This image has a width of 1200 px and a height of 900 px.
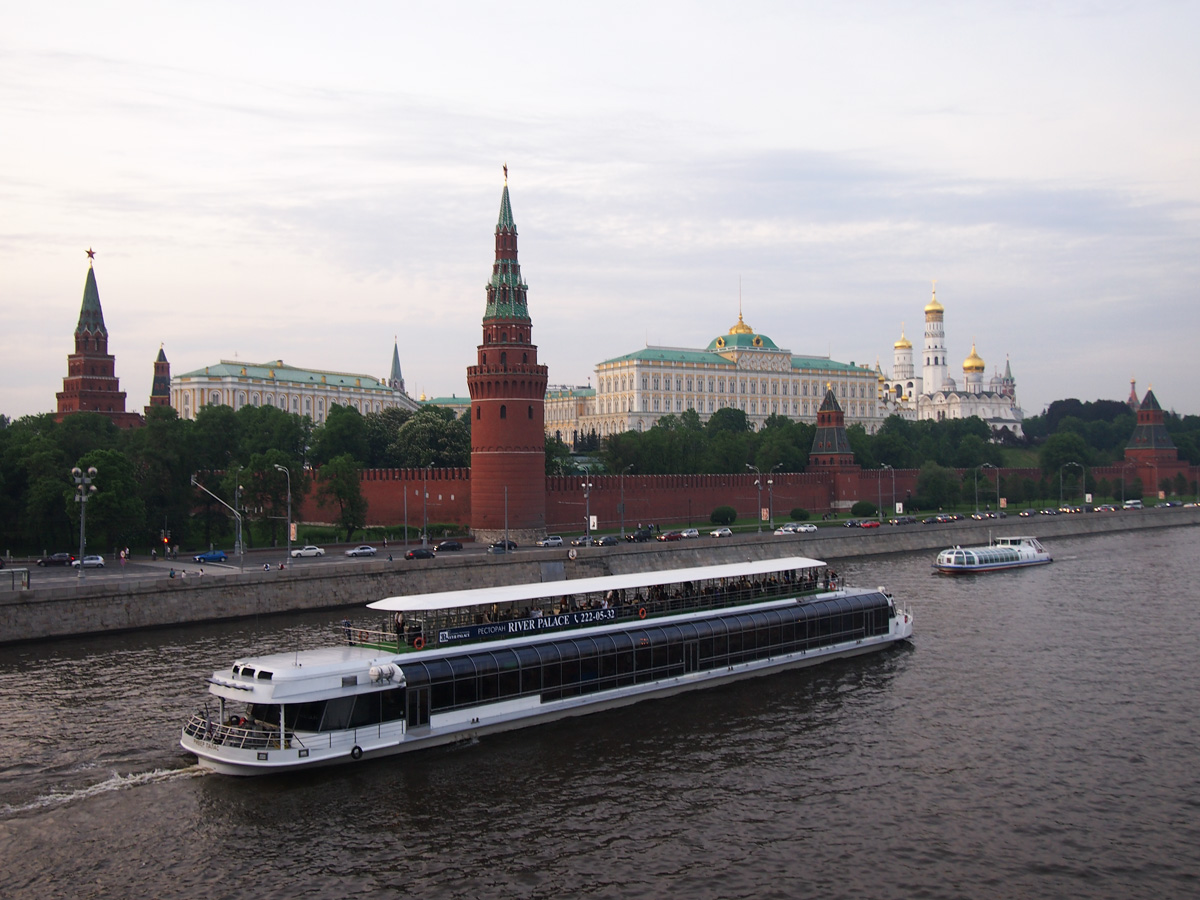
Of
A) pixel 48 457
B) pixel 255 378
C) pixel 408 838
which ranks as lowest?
pixel 408 838

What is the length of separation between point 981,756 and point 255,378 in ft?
464

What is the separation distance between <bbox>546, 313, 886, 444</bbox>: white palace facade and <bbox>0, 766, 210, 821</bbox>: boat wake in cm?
13380

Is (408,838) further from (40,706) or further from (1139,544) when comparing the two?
(1139,544)

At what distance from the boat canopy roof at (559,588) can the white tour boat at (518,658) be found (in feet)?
0.22

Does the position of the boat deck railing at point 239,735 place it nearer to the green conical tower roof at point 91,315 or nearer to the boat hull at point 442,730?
the boat hull at point 442,730

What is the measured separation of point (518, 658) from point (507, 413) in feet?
142

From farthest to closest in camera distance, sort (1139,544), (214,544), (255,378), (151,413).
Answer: (255,378), (1139,544), (151,413), (214,544)

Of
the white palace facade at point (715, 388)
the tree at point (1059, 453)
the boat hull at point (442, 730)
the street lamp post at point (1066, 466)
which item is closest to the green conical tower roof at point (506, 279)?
the boat hull at point (442, 730)

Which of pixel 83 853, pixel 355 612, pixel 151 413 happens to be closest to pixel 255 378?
pixel 151 413

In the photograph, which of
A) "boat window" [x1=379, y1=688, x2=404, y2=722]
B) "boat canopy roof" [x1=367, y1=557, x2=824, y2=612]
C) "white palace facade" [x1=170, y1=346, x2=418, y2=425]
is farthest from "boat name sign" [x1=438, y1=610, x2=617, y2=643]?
"white palace facade" [x1=170, y1=346, x2=418, y2=425]

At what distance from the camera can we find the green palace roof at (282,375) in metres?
154

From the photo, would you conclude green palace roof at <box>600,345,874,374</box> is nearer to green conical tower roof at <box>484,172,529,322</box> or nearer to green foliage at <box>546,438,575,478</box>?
green foliage at <box>546,438,575,478</box>

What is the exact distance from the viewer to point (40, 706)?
1220 inches

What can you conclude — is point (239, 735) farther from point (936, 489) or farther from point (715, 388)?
point (715, 388)
